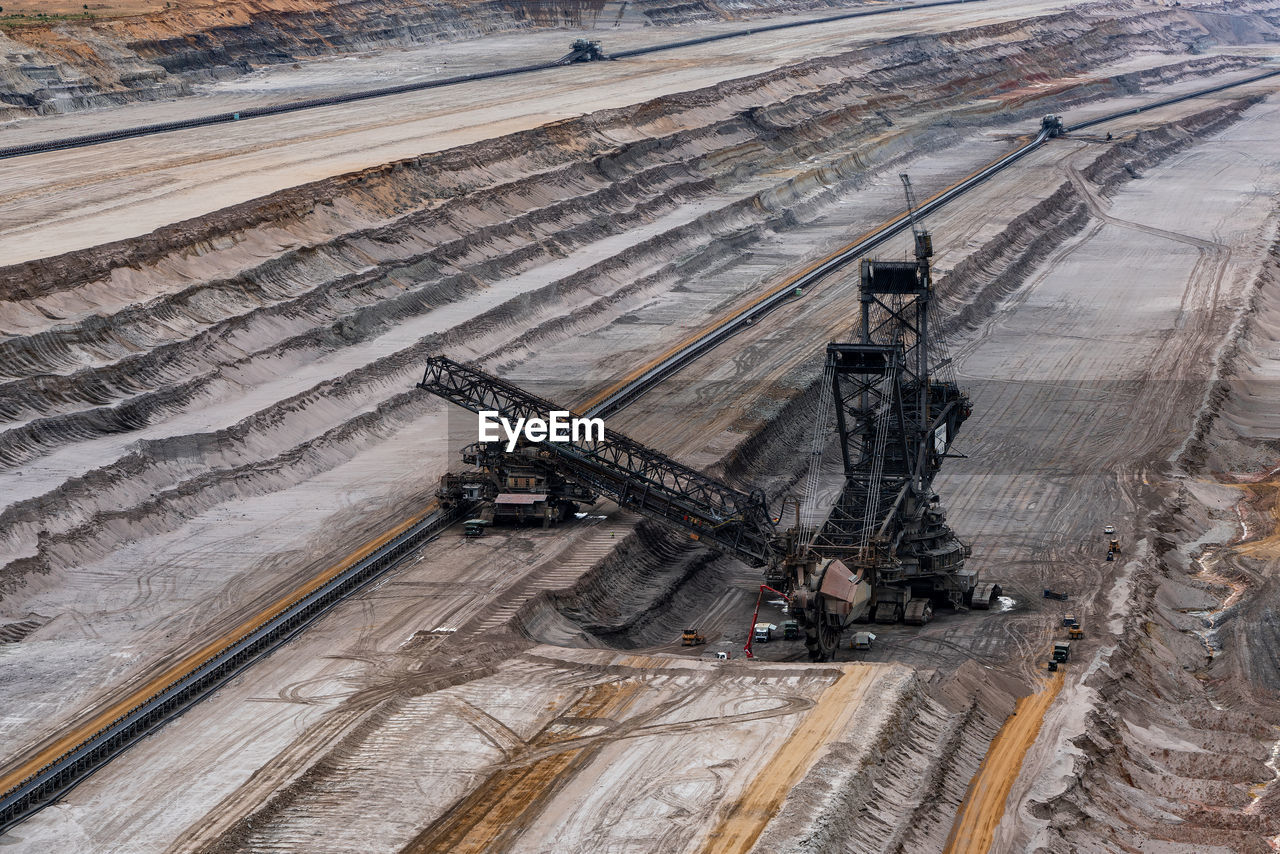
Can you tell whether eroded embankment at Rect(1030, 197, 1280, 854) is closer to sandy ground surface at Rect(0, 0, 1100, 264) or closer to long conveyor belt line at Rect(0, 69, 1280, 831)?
long conveyor belt line at Rect(0, 69, 1280, 831)

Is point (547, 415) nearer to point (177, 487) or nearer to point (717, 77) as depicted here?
point (177, 487)

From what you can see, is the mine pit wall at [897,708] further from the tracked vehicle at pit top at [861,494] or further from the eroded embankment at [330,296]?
the eroded embankment at [330,296]

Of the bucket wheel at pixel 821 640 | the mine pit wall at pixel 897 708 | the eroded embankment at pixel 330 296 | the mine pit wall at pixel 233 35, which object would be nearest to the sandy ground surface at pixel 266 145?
the eroded embankment at pixel 330 296

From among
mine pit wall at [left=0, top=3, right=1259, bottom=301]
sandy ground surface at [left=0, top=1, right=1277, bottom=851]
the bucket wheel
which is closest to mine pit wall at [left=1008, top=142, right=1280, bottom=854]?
sandy ground surface at [left=0, top=1, right=1277, bottom=851]

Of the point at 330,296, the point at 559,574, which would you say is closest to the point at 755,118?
the point at 330,296

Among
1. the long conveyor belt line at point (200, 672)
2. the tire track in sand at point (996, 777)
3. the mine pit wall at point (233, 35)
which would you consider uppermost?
the mine pit wall at point (233, 35)

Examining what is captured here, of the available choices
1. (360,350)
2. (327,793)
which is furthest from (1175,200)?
(327,793)
